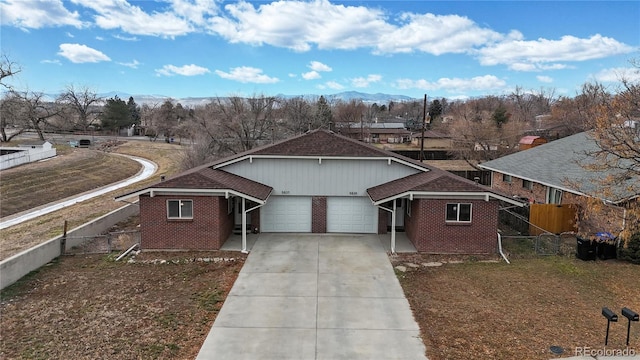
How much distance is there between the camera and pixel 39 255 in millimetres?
14641

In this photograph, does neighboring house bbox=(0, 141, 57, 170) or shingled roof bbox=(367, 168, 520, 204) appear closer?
shingled roof bbox=(367, 168, 520, 204)

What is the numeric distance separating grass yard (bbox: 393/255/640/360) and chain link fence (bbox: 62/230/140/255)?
11.4 metres

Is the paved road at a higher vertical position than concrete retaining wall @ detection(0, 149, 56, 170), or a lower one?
lower

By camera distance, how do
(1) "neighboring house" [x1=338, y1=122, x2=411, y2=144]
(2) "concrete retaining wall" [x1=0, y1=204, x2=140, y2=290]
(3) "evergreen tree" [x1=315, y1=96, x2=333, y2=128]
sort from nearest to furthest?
(2) "concrete retaining wall" [x1=0, y1=204, x2=140, y2=290] < (3) "evergreen tree" [x1=315, y1=96, x2=333, y2=128] < (1) "neighboring house" [x1=338, y1=122, x2=411, y2=144]

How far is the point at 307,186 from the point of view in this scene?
19.2 m

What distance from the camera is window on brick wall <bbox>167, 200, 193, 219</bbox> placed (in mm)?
16406

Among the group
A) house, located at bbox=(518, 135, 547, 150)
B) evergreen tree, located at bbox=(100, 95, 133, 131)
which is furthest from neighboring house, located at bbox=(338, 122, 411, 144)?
evergreen tree, located at bbox=(100, 95, 133, 131)

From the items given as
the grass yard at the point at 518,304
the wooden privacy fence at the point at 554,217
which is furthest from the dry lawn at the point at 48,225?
the wooden privacy fence at the point at 554,217

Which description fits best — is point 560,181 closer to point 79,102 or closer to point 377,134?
point 377,134

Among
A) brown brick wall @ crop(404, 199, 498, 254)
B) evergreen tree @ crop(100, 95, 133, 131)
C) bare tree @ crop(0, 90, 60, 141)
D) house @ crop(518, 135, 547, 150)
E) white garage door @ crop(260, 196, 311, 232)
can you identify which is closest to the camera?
brown brick wall @ crop(404, 199, 498, 254)

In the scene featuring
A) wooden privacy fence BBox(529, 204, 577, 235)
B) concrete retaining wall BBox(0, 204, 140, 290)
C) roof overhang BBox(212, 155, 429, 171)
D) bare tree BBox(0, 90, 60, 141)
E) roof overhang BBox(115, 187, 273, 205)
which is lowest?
concrete retaining wall BBox(0, 204, 140, 290)

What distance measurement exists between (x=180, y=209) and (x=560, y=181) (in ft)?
57.4

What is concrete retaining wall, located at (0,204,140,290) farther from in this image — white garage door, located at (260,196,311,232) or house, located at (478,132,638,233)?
house, located at (478,132,638,233)

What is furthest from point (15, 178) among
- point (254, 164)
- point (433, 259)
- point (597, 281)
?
point (597, 281)
